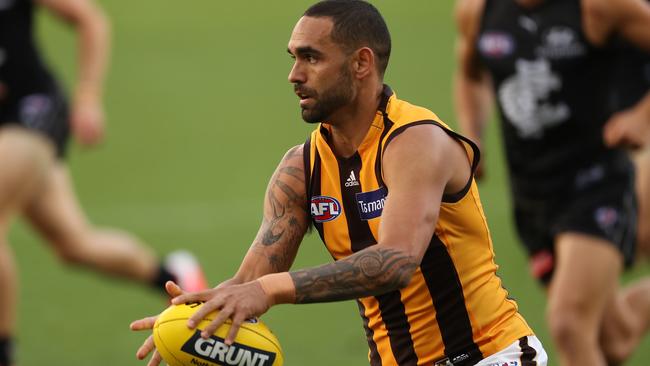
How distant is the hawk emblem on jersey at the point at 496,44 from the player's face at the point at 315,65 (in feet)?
8.91

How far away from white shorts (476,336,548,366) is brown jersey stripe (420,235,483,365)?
0.06 m

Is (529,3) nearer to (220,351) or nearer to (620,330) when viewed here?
(620,330)

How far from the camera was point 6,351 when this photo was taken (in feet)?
25.1

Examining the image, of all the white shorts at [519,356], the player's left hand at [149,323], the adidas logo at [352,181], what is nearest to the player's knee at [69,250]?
the player's left hand at [149,323]

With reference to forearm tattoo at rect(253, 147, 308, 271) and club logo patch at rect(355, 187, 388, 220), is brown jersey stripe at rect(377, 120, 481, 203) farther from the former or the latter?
forearm tattoo at rect(253, 147, 308, 271)

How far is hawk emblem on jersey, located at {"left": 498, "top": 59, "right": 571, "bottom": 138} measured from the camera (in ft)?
24.3

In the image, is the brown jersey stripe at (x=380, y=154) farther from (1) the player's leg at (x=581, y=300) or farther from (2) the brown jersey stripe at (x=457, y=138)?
(1) the player's leg at (x=581, y=300)

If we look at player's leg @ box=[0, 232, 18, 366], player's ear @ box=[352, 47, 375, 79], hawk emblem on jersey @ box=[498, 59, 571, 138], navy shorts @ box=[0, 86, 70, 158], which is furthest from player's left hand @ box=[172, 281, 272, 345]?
navy shorts @ box=[0, 86, 70, 158]

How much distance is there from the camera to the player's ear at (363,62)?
498 centimetres

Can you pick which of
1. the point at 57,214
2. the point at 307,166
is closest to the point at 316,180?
the point at 307,166

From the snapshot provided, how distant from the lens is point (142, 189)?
1404 centimetres

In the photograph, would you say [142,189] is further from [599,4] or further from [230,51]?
[599,4]

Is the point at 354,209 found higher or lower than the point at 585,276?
higher

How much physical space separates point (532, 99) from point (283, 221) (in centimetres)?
260
